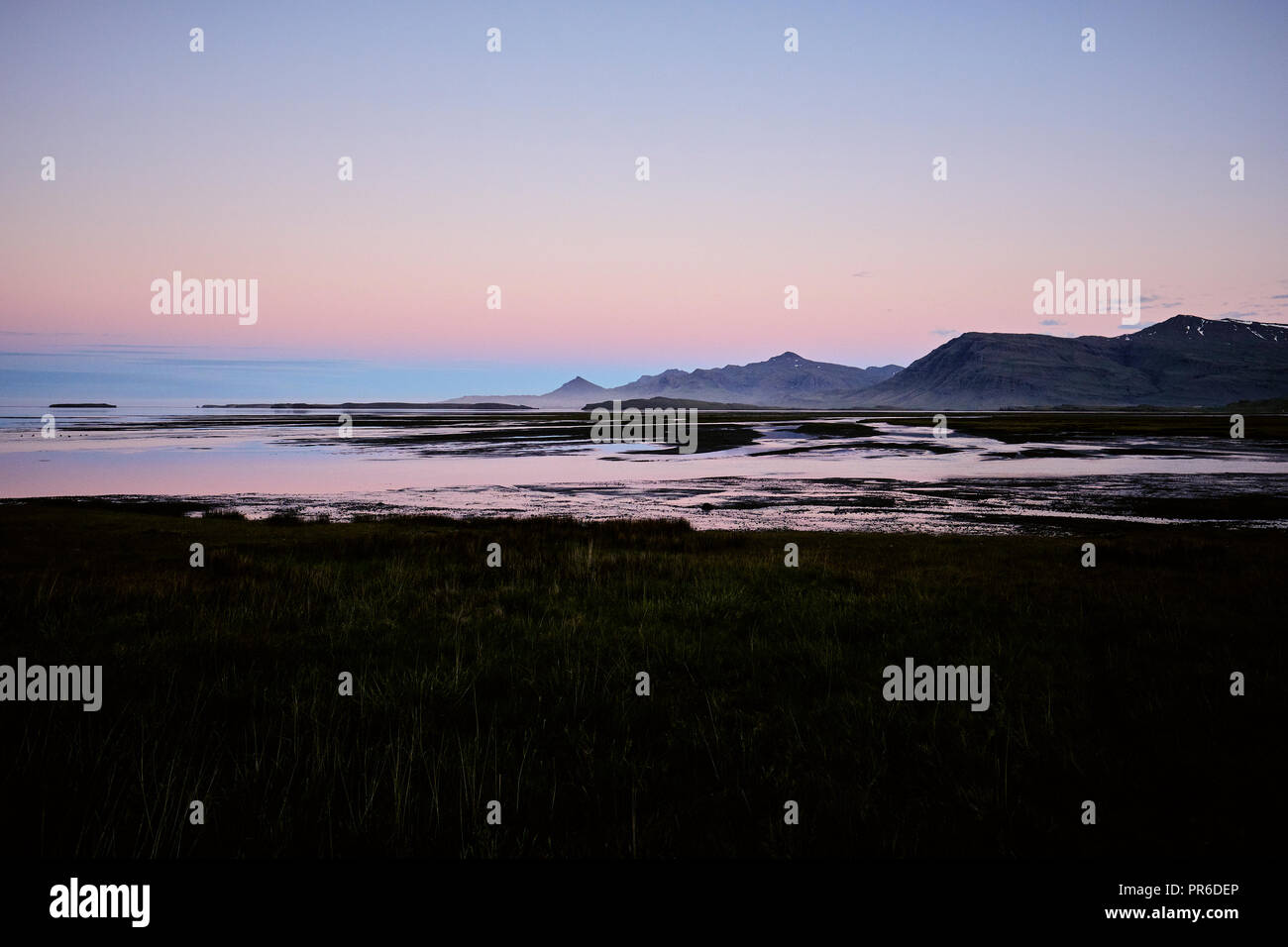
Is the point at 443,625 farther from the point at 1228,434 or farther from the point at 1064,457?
the point at 1228,434

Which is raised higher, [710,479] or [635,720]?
[710,479]

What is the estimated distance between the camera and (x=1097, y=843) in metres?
4.21

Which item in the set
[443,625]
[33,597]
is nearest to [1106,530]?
[443,625]

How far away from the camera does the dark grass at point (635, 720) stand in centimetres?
431

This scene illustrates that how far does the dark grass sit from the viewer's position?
431 cm

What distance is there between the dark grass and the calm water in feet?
45.9

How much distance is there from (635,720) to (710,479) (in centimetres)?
3443

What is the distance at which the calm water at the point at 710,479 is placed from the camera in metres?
27.3

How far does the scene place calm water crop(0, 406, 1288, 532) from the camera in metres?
27.3

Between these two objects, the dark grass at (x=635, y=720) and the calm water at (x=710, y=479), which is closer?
the dark grass at (x=635, y=720)

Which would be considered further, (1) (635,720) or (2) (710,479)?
(2) (710,479)

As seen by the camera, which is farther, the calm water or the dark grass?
the calm water

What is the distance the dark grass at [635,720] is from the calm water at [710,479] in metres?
14.0

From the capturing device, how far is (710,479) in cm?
4016
